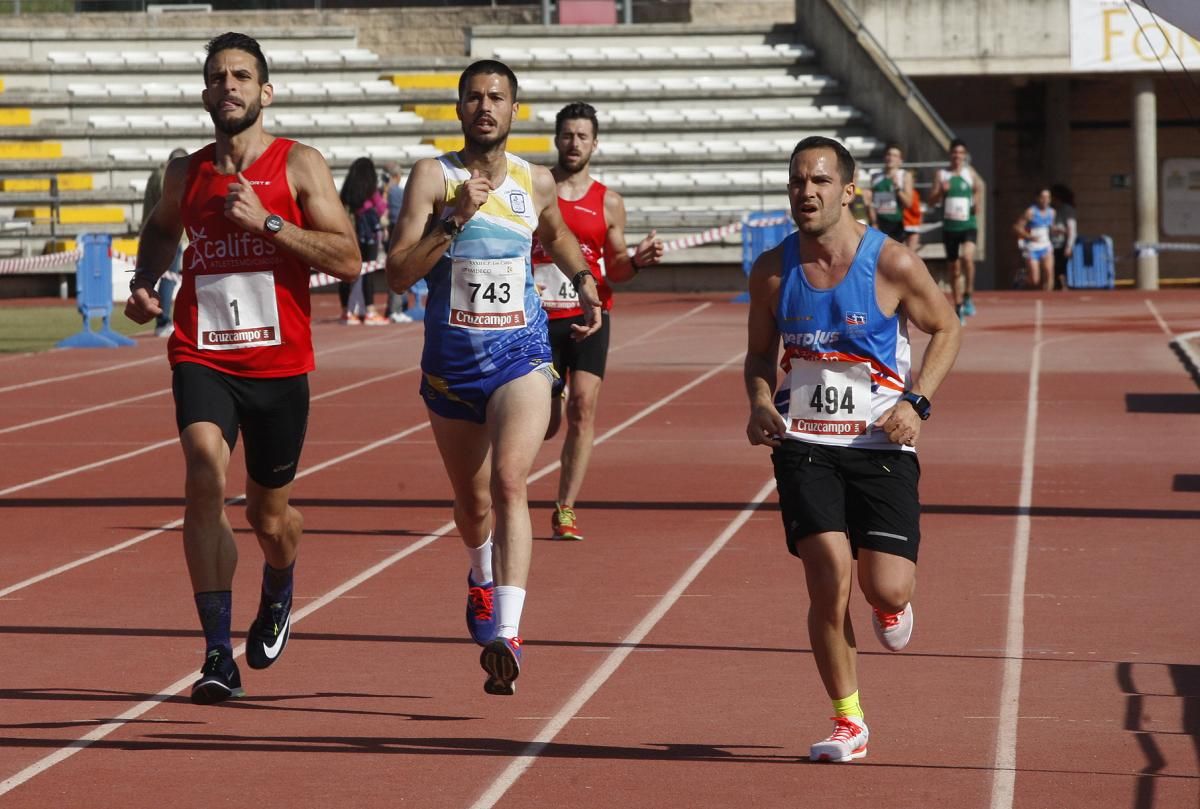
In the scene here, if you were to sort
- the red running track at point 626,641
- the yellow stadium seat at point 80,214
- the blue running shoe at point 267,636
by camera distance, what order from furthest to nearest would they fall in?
1. the yellow stadium seat at point 80,214
2. the blue running shoe at point 267,636
3. the red running track at point 626,641

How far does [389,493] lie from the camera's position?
11.9 m

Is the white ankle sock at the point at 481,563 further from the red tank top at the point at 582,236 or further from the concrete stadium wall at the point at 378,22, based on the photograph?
the concrete stadium wall at the point at 378,22

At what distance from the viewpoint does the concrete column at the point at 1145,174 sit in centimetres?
3338

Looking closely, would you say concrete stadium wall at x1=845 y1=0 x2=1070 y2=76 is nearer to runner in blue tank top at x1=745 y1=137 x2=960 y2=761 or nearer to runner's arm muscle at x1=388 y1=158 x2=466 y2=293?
runner's arm muscle at x1=388 y1=158 x2=466 y2=293

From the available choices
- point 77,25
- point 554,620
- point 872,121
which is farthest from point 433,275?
point 77,25

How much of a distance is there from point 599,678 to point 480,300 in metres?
1.30

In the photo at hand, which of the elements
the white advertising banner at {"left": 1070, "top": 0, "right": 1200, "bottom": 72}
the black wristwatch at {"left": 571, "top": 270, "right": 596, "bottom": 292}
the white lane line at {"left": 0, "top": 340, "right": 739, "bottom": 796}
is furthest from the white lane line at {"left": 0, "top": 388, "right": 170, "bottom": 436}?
the white advertising banner at {"left": 1070, "top": 0, "right": 1200, "bottom": 72}

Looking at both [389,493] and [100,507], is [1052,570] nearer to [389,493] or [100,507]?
[389,493]

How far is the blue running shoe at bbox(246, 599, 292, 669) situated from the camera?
691 centimetres

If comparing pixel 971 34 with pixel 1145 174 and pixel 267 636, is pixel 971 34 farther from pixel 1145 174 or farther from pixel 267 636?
pixel 267 636

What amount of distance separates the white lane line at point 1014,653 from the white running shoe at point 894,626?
0.39 m

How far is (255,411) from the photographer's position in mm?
6684

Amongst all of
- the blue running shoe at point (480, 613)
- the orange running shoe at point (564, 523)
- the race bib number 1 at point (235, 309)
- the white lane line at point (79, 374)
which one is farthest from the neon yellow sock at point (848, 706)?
the white lane line at point (79, 374)

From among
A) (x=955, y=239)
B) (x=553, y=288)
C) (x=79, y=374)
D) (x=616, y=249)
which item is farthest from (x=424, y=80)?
Answer: (x=616, y=249)
